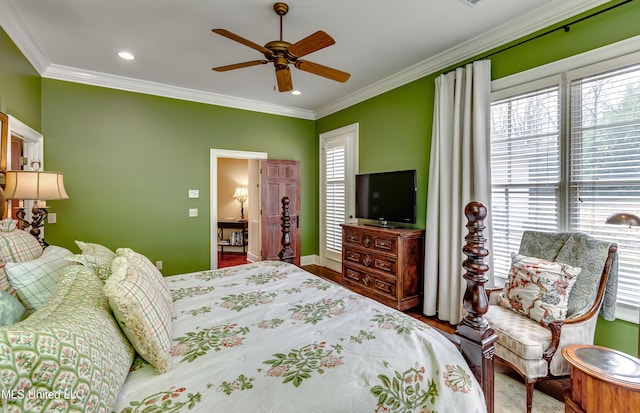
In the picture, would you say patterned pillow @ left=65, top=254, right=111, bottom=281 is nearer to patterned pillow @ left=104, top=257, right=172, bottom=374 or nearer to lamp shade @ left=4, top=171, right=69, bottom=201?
patterned pillow @ left=104, top=257, right=172, bottom=374

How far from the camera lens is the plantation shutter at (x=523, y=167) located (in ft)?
8.39

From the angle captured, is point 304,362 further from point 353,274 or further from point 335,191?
point 335,191

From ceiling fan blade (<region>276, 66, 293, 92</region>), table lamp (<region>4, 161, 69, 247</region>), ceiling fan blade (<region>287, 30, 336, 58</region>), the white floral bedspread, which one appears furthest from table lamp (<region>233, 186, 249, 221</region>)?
the white floral bedspread

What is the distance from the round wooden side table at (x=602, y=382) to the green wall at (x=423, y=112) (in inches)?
35.3

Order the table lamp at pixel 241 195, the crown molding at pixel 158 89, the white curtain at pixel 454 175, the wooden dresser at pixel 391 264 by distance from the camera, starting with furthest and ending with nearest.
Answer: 1. the table lamp at pixel 241 195
2. the crown molding at pixel 158 89
3. the wooden dresser at pixel 391 264
4. the white curtain at pixel 454 175

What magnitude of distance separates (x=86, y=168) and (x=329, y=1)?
3.71 meters

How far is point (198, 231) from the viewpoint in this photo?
4.65 meters

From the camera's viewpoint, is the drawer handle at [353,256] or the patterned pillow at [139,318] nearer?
the patterned pillow at [139,318]

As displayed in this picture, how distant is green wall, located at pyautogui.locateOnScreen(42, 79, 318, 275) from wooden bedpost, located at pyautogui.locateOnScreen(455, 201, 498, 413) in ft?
13.7

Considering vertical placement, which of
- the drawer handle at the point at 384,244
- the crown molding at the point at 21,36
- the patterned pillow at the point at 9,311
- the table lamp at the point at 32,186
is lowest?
the drawer handle at the point at 384,244

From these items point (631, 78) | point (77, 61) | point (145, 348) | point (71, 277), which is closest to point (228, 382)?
point (145, 348)

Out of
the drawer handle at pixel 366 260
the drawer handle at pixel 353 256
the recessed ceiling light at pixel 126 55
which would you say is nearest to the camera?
the recessed ceiling light at pixel 126 55

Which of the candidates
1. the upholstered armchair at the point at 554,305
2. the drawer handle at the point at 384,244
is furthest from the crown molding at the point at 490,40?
the drawer handle at the point at 384,244

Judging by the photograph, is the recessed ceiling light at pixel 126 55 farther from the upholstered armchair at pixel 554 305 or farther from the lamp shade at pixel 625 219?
the lamp shade at pixel 625 219
